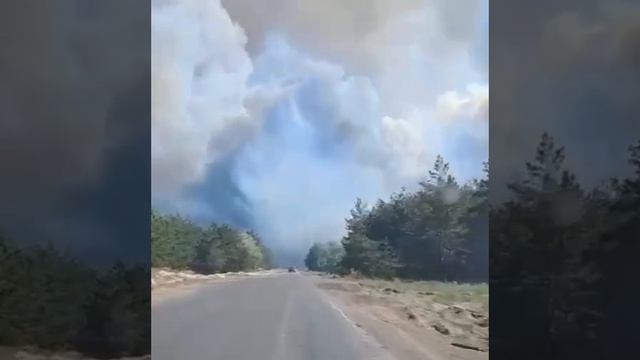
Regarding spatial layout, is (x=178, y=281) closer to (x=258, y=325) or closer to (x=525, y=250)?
(x=258, y=325)

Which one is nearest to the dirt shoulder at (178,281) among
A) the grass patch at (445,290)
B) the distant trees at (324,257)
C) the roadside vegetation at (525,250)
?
the distant trees at (324,257)

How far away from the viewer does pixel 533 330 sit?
17.1 feet

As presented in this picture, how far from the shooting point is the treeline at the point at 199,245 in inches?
205

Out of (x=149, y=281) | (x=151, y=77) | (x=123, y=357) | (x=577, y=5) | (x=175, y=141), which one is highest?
(x=577, y=5)

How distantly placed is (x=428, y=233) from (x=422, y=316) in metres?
0.48

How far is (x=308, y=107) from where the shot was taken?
5293 mm

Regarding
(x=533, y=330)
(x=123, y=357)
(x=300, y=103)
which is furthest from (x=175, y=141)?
(x=533, y=330)

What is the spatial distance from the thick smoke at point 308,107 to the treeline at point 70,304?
57cm

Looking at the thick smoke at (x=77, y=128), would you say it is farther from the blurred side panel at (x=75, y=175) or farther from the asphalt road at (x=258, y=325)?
the asphalt road at (x=258, y=325)

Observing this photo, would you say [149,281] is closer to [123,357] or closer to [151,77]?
[123,357]

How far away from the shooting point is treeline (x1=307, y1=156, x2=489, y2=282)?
17.1 ft

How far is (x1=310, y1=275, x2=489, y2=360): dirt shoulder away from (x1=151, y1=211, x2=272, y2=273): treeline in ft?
1.21

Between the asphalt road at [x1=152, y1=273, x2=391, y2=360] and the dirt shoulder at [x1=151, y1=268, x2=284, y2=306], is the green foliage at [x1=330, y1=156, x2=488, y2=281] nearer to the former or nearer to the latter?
the asphalt road at [x1=152, y1=273, x2=391, y2=360]

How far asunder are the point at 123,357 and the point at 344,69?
2087 mm
